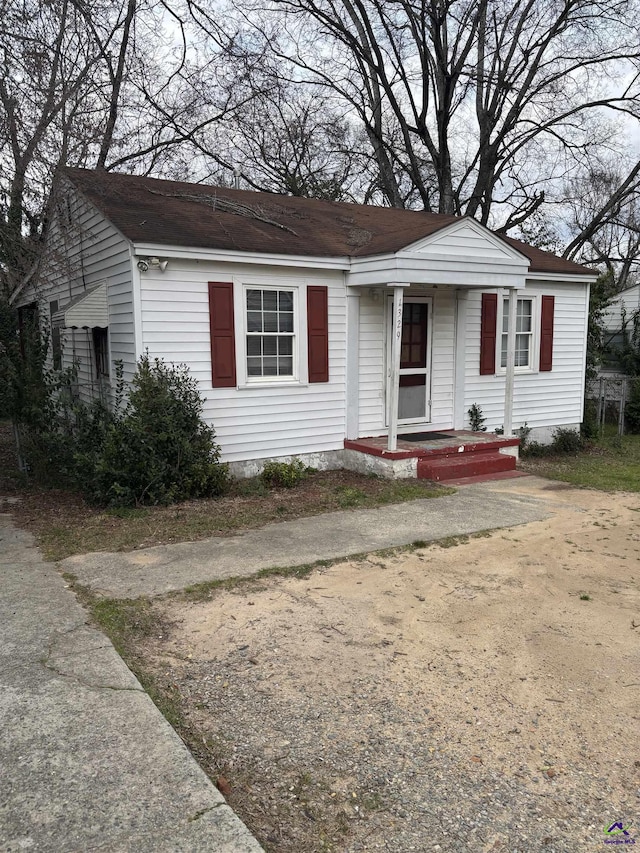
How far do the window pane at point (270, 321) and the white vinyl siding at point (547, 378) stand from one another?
3.58 meters

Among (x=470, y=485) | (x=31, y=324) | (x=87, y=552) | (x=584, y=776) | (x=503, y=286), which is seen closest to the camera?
(x=584, y=776)

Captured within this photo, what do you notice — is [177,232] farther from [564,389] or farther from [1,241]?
[564,389]

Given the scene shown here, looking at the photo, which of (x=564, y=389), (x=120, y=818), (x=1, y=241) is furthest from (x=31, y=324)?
(x=120, y=818)

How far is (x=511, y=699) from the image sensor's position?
3.60m

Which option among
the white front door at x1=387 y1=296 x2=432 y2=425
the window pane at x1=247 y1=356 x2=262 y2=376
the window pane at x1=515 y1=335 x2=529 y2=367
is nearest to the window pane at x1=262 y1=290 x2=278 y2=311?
the window pane at x1=247 y1=356 x2=262 y2=376

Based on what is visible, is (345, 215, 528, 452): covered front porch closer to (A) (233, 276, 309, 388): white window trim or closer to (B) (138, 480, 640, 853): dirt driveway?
(A) (233, 276, 309, 388): white window trim

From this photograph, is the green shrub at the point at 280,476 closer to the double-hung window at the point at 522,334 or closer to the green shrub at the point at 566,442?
the double-hung window at the point at 522,334

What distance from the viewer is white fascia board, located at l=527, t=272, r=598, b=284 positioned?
1154cm

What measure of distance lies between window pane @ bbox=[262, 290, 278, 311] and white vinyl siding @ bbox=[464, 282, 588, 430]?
11.8 feet

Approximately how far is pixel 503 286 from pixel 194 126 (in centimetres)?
1221

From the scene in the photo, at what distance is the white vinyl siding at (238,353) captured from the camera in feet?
27.3

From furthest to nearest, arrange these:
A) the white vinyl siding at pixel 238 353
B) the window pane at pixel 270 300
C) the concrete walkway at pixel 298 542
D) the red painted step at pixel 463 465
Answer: the red painted step at pixel 463 465 → the window pane at pixel 270 300 → the white vinyl siding at pixel 238 353 → the concrete walkway at pixel 298 542

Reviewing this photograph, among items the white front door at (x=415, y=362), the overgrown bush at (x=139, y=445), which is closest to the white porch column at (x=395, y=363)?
the white front door at (x=415, y=362)

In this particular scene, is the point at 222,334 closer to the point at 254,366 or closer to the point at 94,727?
the point at 254,366
